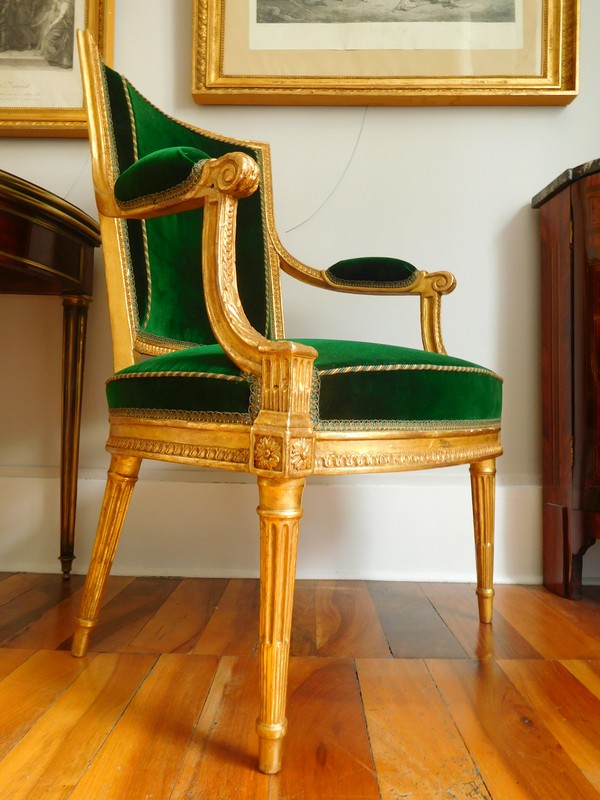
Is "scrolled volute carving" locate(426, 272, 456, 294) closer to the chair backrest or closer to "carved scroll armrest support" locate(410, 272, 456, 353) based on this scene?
"carved scroll armrest support" locate(410, 272, 456, 353)

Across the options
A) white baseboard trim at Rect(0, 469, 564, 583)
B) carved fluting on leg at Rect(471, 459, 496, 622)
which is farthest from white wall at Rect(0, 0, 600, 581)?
carved fluting on leg at Rect(471, 459, 496, 622)

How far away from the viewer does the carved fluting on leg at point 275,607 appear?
2.10 ft

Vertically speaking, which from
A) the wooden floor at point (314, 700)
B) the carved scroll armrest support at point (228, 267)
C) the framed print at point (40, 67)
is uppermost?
the framed print at point (40, 67)

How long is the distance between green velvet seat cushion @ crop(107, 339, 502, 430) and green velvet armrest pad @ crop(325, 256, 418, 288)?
0.39 m

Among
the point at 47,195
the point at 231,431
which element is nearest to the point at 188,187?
the point at 231,431

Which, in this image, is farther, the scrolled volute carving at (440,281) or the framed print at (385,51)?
the framed print at (385,51)

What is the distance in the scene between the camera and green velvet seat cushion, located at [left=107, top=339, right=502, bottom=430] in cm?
67

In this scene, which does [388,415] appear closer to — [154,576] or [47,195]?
[47,195]

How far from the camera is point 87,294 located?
4.31ft

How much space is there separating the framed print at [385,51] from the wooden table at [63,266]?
0.56 m

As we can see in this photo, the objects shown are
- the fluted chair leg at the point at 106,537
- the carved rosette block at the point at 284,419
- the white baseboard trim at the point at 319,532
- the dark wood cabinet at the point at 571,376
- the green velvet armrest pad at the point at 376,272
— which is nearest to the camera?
the carved rosette block at the point at 284,419

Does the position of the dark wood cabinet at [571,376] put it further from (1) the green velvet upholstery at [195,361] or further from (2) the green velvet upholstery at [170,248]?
(2) the green velvet upholstery at [170,248]

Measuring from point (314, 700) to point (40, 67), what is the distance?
5.32 ft

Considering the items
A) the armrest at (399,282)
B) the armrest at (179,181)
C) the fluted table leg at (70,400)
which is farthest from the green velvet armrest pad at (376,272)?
the fluted table leg at (70,400)
